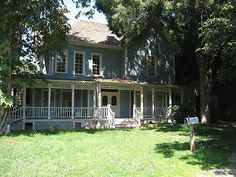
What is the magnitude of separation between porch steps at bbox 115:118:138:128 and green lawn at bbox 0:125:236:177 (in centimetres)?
1117

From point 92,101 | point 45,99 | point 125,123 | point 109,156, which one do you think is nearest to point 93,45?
point 92,101

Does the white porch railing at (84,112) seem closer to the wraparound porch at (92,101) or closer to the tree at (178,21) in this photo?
the wraparound porch at (92,101)

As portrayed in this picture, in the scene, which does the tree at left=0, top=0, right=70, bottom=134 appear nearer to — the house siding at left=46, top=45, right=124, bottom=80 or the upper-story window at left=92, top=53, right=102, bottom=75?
the house siding at left=46, top=45, right=124, bottom=80

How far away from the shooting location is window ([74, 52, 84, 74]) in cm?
3403

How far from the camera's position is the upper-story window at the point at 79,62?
3403 cm

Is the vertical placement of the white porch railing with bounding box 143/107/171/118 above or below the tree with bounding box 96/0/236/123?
below

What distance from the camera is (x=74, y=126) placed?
32156 mm

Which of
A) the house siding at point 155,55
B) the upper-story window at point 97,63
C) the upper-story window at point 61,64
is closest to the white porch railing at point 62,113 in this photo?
the upper-story window at point 61,64

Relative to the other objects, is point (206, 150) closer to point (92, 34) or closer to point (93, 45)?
point (93, 45)

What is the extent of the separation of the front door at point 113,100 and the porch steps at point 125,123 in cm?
238

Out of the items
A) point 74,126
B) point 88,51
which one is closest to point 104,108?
point 74,126

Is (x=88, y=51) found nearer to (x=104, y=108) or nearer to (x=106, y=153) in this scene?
(x=104, y=108)

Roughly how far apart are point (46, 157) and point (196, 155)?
5.90 meters

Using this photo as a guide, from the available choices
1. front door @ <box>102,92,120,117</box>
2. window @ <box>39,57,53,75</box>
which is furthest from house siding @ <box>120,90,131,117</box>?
window @ <box>39,57,53,75</box>
